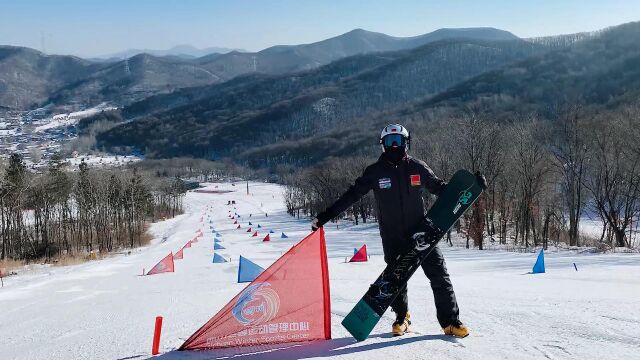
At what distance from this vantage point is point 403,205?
4875mm

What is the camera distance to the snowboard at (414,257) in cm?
477

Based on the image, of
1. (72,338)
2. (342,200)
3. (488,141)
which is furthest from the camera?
(488,141)

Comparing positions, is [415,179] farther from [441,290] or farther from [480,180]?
[441,290]

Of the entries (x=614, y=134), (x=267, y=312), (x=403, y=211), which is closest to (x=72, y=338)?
(x=267, y=312)

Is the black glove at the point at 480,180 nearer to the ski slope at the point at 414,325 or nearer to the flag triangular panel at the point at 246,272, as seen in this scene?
the ski slope at the point at 414,325

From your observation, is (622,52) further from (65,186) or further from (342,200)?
(342,200)

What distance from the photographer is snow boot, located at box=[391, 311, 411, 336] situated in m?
4.96

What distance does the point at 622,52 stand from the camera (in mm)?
191875

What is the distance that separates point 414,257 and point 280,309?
1416mm

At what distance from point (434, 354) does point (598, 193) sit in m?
40.4

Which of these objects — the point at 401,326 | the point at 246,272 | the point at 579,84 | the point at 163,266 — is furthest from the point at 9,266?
the point at 579,84

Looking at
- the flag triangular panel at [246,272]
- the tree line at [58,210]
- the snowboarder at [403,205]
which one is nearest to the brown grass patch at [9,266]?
the tree line at [58,210]

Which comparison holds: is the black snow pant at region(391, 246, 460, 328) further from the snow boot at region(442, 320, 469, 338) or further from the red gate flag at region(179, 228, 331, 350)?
the red gate flag at region(179, 228, 331, 350)

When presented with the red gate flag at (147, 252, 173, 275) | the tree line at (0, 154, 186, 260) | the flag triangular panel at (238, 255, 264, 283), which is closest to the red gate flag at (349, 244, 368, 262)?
the red gate flag at (147, 252, 173, 275)
